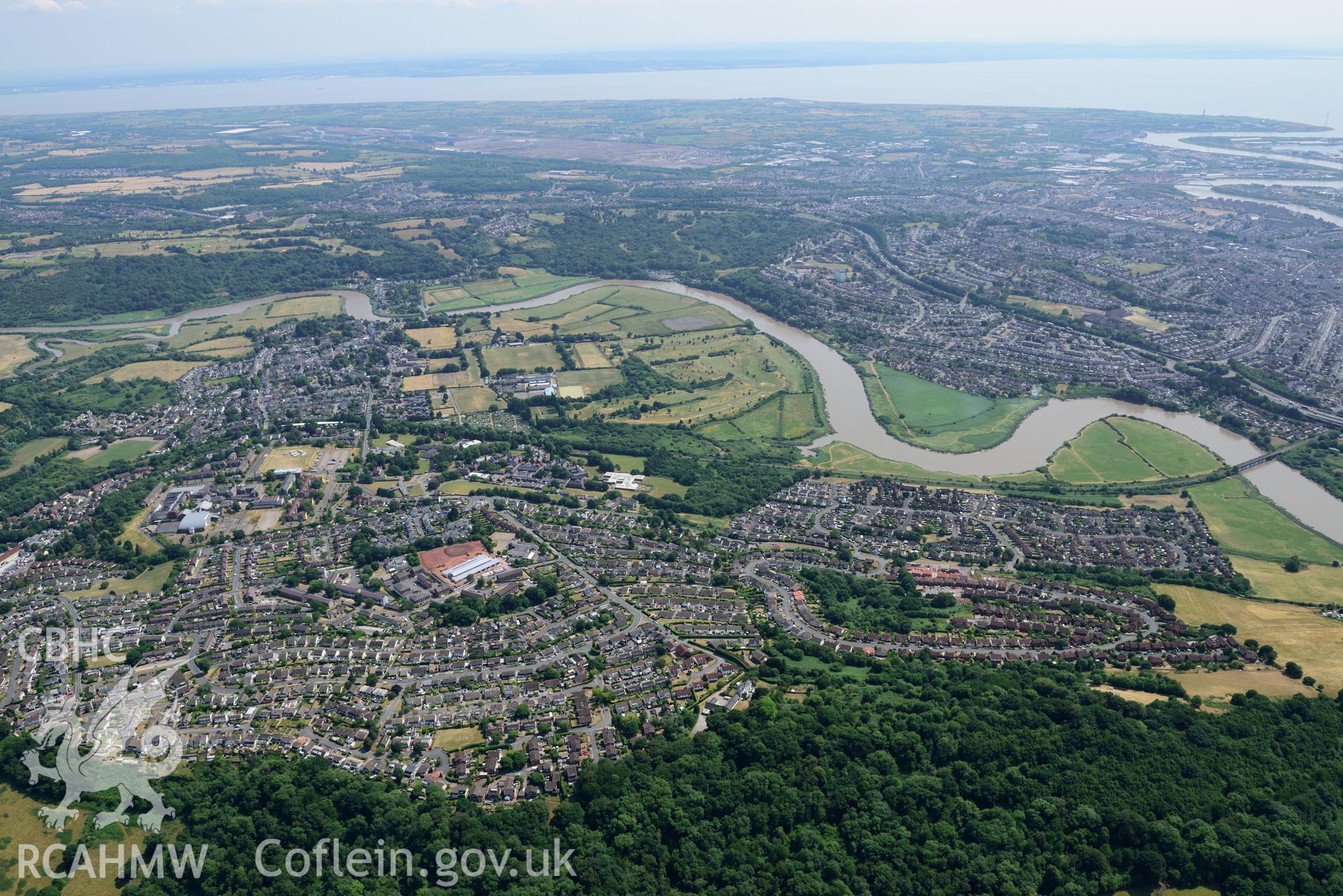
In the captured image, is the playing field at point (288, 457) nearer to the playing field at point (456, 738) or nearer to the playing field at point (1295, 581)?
the playing field at point (456, 738)

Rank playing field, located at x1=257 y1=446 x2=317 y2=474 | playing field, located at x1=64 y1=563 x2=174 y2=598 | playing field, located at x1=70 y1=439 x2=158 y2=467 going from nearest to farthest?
1. playing field, located at x1=64 y1=563 x2=174 y2=598
2. playing field, located at x1=257 y1=446 x2=317 y2=474
3. playing field, located at x1=70 y1=439 x2=158 y2=467

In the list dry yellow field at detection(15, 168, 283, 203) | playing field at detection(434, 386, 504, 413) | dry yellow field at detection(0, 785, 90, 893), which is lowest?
dry yellow field at detection(0, 785, 90, 893)

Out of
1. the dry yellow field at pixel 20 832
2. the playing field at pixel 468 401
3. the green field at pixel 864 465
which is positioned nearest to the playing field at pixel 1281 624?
the green field at pixel 864 465

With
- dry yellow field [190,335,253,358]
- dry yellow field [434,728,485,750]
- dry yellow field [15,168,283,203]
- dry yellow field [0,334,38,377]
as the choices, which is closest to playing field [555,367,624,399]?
dry yellow field [190,335,253,358]

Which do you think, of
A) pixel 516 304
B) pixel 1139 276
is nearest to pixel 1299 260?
pixel 1139 276

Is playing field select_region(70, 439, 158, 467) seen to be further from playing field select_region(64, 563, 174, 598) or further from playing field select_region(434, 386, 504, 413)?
playing field select_region(434, 386, 504, 413)

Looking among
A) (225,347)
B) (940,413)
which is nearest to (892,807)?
(940,413)
